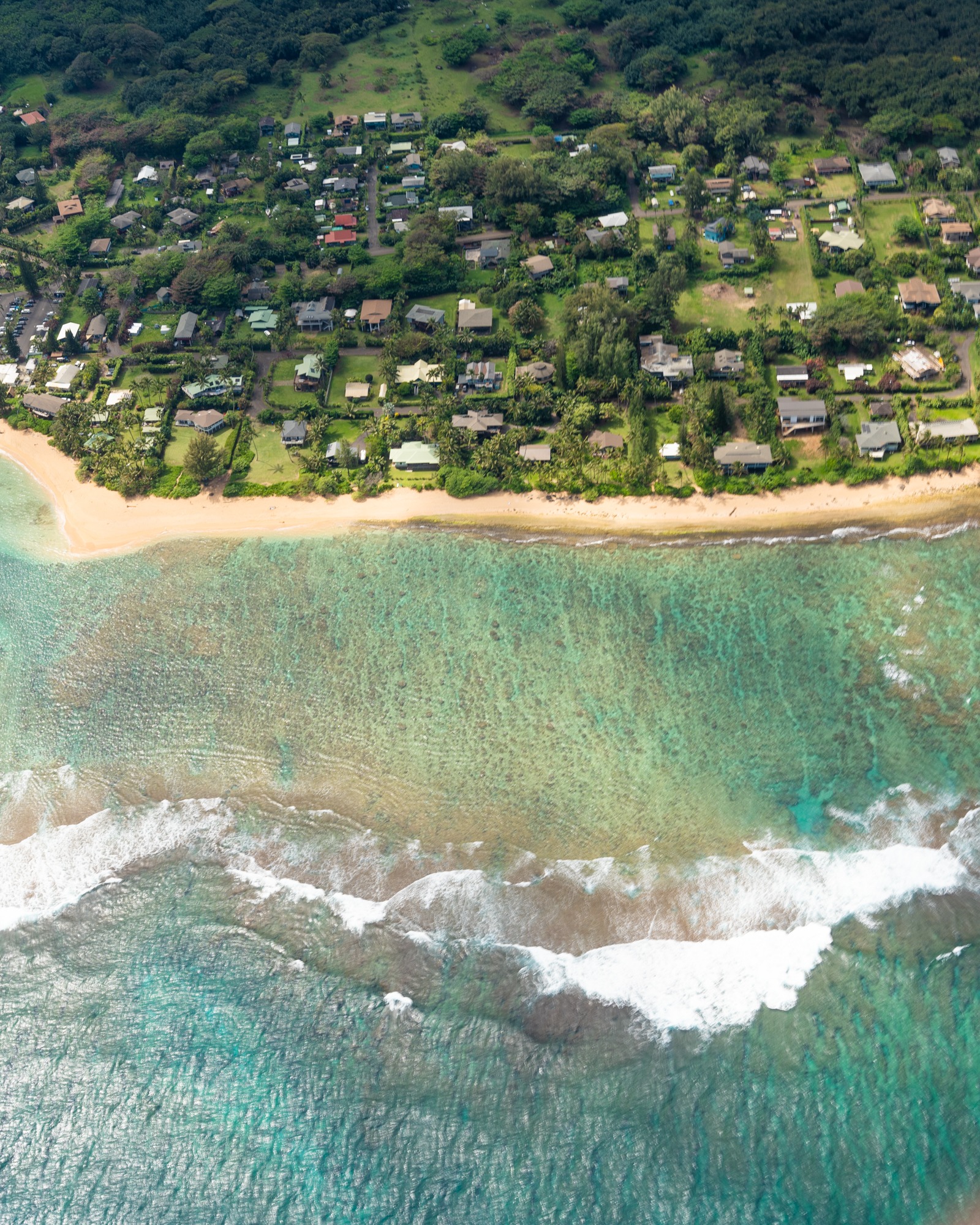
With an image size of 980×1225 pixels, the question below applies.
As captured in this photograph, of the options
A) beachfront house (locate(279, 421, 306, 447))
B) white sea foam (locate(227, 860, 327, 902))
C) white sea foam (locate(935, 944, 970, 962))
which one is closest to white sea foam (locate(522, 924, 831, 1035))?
white sea foam (locate(935, 944, 970, 962))

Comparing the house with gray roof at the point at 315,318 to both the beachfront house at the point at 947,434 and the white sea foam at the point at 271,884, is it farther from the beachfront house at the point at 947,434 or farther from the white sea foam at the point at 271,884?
the white sea foam at the point at 271,884

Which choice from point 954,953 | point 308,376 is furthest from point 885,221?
point 954,953

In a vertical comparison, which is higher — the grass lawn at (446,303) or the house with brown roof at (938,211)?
the house with brown roof at (938,211)

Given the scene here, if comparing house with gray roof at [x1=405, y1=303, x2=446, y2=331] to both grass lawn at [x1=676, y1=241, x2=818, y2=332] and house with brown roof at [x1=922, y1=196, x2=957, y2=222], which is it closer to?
grass lawn at [x1=676, y1=241, x2=818, y2=332]

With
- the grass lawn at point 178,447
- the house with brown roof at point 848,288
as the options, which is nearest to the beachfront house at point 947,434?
the house with brown roof at point 848,288

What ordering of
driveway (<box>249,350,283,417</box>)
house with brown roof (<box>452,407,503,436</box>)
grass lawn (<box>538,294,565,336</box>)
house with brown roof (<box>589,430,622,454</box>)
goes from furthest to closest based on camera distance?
grass lawn (<box>538,294,565,336</box>) → driveway (<box>249,350,283,417</box>) → house with brown roof (<box>452,407,503,436</box>) → house with brown roof (<box>589,430,622,454</box>)
